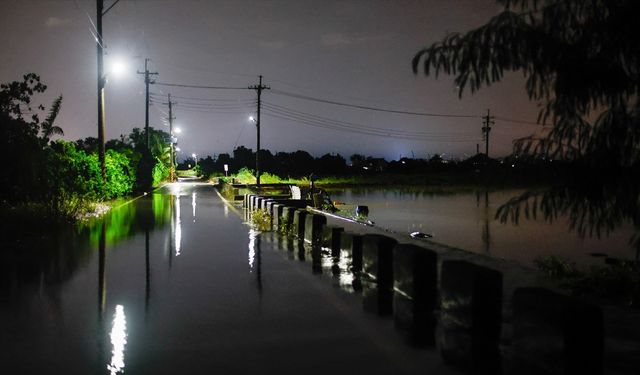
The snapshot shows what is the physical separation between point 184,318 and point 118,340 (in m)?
1.13

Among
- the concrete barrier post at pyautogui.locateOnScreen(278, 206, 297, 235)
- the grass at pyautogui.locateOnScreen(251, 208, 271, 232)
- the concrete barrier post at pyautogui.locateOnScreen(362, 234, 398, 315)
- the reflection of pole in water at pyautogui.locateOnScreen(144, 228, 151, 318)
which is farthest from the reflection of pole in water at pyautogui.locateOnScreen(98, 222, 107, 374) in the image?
the concrete barrier post at pyautogui.locateOnScreen(278, 206, 297, 235)

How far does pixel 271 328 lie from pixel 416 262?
2.31 metres

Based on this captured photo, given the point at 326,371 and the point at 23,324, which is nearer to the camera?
the point at 326,371

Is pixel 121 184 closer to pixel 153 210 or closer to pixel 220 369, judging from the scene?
pixel 153 210

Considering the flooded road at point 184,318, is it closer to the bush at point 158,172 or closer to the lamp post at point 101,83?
the lamp post at point 101,83

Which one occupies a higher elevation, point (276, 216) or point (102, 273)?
point (276, 216)

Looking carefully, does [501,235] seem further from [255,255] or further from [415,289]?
[415,289]

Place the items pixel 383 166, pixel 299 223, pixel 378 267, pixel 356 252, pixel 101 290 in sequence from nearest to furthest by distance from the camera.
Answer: pixel 101 290 < pixel 378 267 < pixel 356 252 < pixel 299 223 < pixel 383 166

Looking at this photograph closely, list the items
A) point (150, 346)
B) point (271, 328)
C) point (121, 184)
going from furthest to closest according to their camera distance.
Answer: point (121, 184) < point (271, 328) < point (150, 346)

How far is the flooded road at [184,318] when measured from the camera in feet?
18.8

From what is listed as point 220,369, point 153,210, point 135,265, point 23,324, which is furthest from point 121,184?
point 220,369

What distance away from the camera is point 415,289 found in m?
8.19

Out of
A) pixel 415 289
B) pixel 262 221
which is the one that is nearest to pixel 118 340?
pixel 415 289

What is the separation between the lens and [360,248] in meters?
11.4
